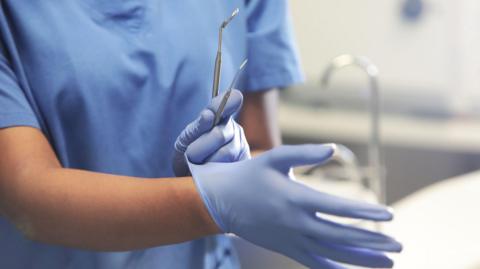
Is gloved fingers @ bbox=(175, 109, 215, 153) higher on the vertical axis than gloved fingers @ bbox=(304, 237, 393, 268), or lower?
higher

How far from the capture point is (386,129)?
1.67 m

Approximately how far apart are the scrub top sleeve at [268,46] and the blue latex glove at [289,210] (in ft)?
0.71

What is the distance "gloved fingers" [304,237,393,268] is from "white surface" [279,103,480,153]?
3.84ft

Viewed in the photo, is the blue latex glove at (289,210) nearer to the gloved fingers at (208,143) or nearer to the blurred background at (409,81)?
the gloved fingers at (208,143)

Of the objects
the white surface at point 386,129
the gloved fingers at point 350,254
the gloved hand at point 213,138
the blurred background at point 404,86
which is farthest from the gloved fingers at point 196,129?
the white surface at point 386,129

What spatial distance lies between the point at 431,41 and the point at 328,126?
1.03 feet

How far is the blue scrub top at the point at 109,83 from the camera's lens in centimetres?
55

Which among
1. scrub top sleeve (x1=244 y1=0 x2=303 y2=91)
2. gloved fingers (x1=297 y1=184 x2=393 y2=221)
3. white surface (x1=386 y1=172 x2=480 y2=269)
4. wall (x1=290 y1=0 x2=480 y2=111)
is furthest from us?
wall (x1=290 y1=0 x2=480 y2=111)

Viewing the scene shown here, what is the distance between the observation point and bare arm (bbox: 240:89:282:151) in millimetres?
707

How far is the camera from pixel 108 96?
566 mm

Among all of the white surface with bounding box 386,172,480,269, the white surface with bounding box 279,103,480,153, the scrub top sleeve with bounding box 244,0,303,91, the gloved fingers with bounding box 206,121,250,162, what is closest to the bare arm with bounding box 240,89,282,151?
the scrub top sleeve with bounding box 244,0,303,91

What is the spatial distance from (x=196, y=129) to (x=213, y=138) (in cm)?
2

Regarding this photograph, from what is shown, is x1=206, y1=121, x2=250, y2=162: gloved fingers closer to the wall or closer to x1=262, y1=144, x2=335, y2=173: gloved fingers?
x1=262, y1=144, x2=335, y2=173: gloved fingers

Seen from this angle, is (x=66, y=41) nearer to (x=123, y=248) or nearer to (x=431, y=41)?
(x=123, y=248)
